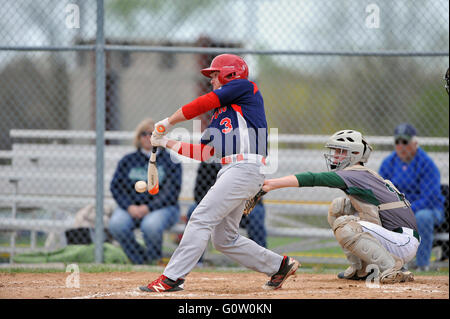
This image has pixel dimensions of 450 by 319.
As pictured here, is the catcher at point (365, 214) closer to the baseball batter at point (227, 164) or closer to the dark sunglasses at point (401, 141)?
the baseball batter at point (227, 164)

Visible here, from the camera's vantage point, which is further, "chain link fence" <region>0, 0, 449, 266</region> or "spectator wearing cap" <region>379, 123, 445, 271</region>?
"chain link fence" <region>0, 0, 449, 266</region>

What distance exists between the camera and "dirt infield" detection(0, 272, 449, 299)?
13.4 ft

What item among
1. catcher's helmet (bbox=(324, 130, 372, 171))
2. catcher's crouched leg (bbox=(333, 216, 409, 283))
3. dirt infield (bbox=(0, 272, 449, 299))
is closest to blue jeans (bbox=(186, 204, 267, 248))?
dirt infield (bbox=(0, 272, 449, 299))

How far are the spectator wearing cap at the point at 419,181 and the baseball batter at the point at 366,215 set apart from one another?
1738 mm

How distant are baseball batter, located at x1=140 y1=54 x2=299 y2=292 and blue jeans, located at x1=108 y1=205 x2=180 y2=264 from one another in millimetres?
2386

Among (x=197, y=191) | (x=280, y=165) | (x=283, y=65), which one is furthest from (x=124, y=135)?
(x=283, y=65)

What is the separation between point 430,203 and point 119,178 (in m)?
3.42

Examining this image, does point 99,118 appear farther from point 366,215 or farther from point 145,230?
point 366,215

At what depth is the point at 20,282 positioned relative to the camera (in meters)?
4.90

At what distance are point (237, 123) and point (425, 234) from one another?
3281 millimetres

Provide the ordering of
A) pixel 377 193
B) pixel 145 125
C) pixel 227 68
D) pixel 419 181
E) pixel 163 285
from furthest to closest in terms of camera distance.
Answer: pixel 145 125 < pixel 419 181 < pixel 377 193 < pixel 227 68 < pixel 163 285

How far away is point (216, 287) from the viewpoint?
15.6 ft

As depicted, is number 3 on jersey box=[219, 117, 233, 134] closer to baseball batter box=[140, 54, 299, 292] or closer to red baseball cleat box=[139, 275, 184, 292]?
baseball batter box=[140, 54, 299, 292]

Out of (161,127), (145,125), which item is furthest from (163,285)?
(145,125)
